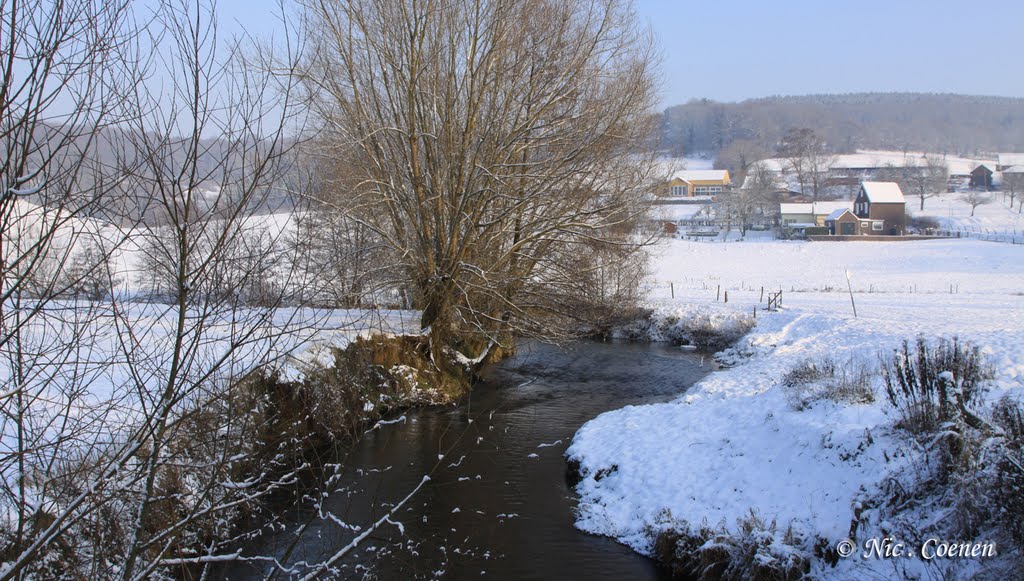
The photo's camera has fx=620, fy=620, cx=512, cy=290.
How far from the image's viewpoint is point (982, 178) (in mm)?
86438

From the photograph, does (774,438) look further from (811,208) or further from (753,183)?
(753,183)

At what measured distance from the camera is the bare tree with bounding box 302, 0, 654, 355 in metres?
13.1

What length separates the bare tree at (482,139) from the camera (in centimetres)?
1305

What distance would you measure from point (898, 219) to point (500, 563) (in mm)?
65914

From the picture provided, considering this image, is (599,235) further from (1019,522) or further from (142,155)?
(142,155)

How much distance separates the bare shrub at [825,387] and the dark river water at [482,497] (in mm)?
3584

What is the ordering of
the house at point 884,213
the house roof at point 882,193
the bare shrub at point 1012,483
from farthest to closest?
the house roof at point 882,193, the house at point 884,213, the bare shrub at point 1012,483

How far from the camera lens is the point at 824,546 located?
21.4 ft

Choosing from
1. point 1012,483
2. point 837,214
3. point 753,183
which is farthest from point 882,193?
point 1012,483

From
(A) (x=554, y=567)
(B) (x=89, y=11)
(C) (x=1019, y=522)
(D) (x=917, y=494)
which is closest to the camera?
(B) (x=89, y=11)

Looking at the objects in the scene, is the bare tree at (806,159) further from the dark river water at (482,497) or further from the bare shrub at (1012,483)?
the bare shrub at (1012,483)

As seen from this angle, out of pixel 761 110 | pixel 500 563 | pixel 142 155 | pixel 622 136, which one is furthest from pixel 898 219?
pixel 761 110

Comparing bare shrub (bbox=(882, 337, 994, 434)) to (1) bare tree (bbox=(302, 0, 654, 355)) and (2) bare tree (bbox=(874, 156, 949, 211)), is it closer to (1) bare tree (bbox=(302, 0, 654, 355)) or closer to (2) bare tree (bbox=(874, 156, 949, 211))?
(1) bare tree (bbox=(302, 0, 654, 355))

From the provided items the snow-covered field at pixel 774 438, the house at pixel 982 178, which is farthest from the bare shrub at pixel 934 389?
the house at pixel 982 178
